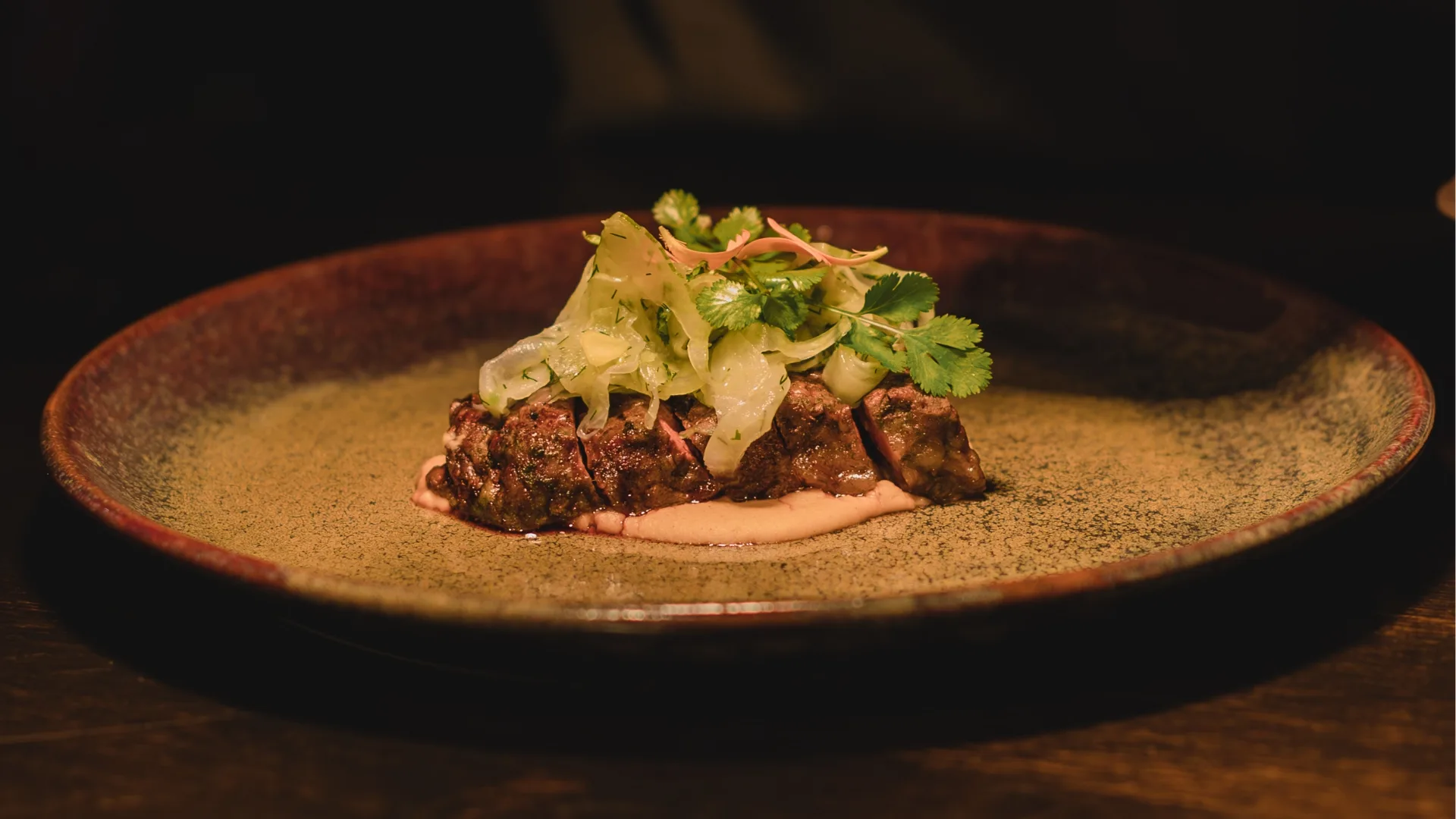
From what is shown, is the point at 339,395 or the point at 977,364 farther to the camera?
the point at 339,395

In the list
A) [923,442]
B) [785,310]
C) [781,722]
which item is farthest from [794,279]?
[781,722]

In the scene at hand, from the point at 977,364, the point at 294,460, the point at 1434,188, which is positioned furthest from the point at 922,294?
the point at 1434,188

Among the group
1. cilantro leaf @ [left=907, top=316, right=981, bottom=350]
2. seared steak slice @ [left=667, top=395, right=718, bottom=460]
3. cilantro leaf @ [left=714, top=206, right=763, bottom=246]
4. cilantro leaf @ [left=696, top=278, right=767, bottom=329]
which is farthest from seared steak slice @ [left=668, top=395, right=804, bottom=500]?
cilantro leaf @ [left=714, top=206, right=763, bottom=246]

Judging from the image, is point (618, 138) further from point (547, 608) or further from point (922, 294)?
point (547, 608)

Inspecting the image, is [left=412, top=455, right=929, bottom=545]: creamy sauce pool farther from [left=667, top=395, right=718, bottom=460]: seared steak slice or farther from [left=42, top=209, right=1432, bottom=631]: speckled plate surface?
[left=667, top=395, right=718, bottom=460]: seared steak slice

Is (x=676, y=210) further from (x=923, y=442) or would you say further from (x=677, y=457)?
(x=923, y=442)

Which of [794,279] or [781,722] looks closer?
[781,722]
